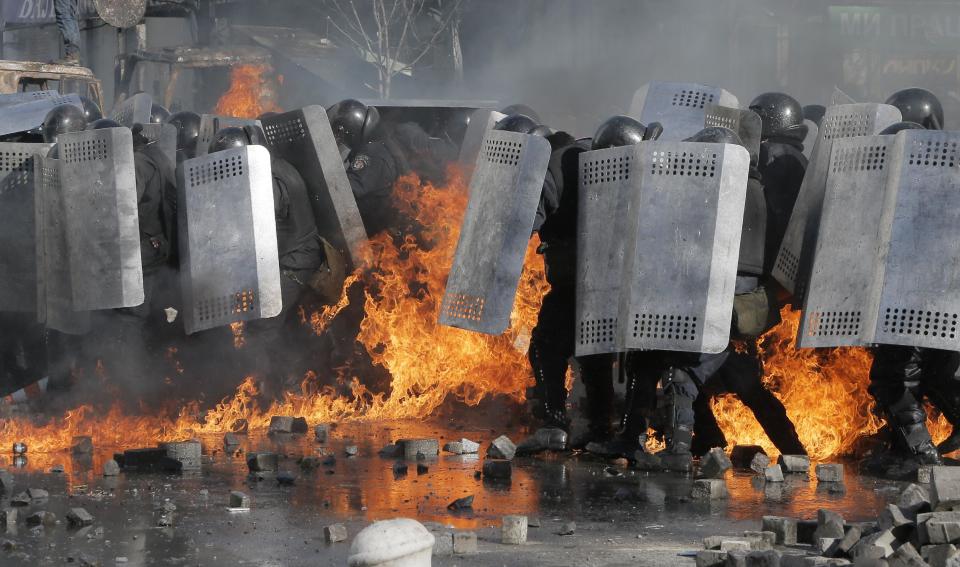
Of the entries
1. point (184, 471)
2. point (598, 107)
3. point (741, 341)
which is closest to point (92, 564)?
point (184, 471)

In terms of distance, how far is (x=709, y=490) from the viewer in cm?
769

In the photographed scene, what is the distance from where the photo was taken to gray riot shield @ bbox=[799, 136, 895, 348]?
8.52 m

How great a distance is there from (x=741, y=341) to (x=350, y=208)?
3.43 meters

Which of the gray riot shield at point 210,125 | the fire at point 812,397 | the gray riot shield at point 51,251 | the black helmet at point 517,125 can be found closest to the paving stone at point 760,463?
the fire at point 812,397

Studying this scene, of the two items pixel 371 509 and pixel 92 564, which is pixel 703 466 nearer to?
pixel 371 509

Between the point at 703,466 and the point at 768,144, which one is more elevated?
the point at 768,144

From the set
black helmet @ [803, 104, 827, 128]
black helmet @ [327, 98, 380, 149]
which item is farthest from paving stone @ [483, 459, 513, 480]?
black helmet @ [803, 104, 827, 128]

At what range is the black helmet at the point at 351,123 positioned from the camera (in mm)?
11586

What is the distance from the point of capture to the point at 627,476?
8.46 meters

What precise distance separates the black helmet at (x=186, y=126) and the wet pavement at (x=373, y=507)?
3667 mm

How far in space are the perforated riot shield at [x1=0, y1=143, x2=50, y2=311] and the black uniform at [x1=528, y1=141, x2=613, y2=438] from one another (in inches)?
139

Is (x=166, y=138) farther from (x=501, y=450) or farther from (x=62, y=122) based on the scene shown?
(x=501, y=450)

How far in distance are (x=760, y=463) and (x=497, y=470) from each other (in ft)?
5.35

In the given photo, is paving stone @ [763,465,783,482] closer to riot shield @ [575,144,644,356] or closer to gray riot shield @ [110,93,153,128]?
riot shield @ [575,144,644,356]
